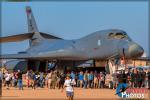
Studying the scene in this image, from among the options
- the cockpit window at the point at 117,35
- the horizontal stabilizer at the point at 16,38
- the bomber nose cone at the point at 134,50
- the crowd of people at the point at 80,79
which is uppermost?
the horizontal stabilizer at the point at 16,38

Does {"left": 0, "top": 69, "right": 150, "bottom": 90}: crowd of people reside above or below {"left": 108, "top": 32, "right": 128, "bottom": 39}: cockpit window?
below

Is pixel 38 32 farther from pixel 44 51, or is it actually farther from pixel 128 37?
pixel 128 37

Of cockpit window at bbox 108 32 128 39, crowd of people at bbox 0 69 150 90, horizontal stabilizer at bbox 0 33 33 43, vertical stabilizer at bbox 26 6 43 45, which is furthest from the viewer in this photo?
vertical stabilizer at bbox 26 6 43 45

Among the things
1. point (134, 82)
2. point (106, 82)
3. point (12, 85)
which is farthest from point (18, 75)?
point (134, 82)

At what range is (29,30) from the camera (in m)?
50.8

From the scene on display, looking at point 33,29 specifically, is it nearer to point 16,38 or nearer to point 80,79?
point 16,38

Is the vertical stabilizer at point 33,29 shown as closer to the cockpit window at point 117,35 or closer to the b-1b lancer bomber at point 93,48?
the b-1b lancer bomber at point 93,48

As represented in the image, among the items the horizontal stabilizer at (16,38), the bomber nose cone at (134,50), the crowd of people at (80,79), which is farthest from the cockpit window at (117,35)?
the horizontal stabilizer at (16,38)

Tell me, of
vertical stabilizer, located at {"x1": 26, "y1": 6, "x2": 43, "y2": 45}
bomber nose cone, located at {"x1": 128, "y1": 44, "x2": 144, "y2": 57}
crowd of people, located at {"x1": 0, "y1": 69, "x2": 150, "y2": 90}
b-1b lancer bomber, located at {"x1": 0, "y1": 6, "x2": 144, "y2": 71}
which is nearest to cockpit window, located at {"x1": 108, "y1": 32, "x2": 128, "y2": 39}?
b-1b lancer bomber, located at {"x1": 0, "y1": 6, "x2": 144, "y2": 71}

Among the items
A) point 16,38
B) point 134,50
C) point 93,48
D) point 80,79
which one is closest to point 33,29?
point 16,38

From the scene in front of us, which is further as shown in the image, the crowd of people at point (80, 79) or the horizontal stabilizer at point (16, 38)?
the horizontal stabilizer at point (16, 38)

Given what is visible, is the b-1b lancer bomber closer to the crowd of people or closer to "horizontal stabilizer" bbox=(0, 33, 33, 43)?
the crowd of people

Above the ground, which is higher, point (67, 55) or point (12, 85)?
point (67, 55)

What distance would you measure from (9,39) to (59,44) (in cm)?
972
